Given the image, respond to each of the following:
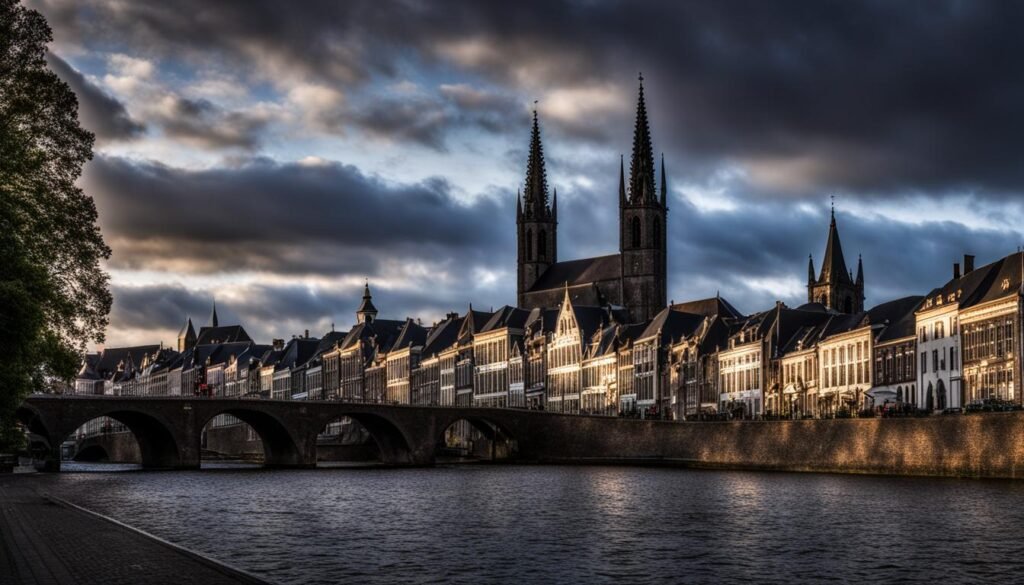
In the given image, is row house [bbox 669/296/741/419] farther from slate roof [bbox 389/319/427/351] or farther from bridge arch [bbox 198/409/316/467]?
slate roof [bbox 389/319/427/351]

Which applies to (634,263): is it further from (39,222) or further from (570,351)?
(39,222)

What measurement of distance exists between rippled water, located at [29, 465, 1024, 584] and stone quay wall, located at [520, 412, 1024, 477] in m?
2.05

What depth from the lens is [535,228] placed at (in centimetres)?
18075

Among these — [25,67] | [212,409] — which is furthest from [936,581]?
[212,409]

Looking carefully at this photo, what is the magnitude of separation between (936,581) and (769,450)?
5220 cm

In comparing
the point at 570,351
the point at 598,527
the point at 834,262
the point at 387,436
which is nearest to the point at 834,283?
the point at 834,262

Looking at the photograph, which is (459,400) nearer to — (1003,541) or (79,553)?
(1003,541)

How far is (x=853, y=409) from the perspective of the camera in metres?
86.9

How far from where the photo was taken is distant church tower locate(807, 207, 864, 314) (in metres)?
156

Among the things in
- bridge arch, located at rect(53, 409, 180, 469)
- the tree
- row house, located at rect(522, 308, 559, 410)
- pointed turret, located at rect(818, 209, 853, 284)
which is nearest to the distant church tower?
pointed turret, located at rect(818, 209, 853, 284)

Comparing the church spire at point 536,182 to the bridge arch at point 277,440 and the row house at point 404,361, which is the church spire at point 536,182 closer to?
the row house at point 404,361

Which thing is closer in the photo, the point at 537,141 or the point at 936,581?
the point at 936,581

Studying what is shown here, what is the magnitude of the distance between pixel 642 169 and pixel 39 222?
131 metres

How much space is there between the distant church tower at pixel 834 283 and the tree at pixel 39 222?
125830mm
